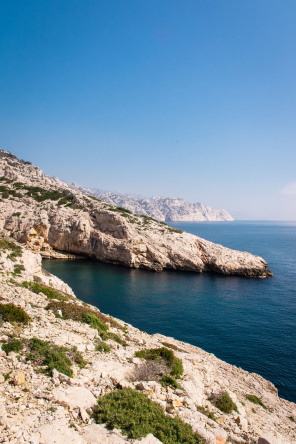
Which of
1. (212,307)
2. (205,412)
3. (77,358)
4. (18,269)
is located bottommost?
(212,307)

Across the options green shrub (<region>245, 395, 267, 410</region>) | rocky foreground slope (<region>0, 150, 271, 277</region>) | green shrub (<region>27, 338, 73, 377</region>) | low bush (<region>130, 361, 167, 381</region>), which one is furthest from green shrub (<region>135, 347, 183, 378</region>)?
rocky foreground slope (<region>0, 150, 271, 277</region>)

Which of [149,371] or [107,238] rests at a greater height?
[107,238]

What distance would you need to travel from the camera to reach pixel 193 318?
32562 mm

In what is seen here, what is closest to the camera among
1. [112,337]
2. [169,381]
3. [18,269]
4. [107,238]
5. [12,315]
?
[169,381]

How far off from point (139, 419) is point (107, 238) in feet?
180

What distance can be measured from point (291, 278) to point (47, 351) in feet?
185

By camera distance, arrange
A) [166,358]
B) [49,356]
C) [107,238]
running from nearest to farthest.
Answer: [49,356]
[166,358]
[107,238]

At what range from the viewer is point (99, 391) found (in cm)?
894

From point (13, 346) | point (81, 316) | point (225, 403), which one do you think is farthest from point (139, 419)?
point (81, 316)

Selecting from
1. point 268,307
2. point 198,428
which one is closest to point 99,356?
point 198,428

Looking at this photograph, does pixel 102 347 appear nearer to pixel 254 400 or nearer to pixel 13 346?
pixel 13 346

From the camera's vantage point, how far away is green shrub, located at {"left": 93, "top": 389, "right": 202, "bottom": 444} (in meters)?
7.52

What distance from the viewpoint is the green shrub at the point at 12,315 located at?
11.3m

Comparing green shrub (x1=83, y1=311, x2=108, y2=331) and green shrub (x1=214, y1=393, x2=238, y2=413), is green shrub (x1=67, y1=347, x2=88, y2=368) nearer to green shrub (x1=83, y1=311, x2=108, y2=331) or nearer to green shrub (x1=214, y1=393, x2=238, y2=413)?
green shrub (x1=83, y1=311, x2=108, y2=331)
